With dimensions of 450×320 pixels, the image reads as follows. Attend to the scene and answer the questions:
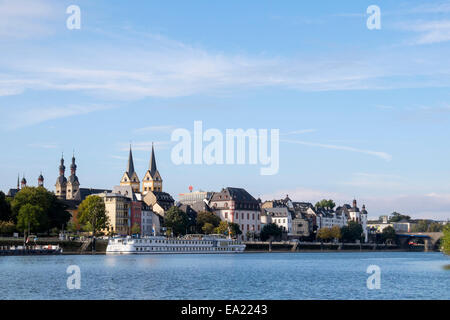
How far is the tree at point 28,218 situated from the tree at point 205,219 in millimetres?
58176

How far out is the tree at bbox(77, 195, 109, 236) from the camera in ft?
490

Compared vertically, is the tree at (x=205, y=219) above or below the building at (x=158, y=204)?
below

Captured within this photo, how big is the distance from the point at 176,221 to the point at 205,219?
15.1m

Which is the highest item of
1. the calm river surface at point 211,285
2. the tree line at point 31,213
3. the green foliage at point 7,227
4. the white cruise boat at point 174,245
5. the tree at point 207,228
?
the tree line at point 31,213

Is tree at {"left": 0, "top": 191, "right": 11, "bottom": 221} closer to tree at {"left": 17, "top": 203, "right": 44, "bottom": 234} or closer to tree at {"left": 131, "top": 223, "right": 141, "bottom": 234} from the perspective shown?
tree at {"left": 17, "top": 203, "right": 44, "bottom": 234}

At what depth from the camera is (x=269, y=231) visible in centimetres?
19562

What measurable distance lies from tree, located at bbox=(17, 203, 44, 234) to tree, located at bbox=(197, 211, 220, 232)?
5818 centimetres

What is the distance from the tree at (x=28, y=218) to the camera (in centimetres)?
12950

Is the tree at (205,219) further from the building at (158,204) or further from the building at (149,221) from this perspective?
the building at (158,204)

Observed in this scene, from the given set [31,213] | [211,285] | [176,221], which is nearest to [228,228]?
[176,221]

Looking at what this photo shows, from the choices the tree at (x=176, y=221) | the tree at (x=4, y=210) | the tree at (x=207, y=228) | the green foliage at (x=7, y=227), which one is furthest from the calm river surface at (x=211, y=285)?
the tree at (x=207, y=228)
